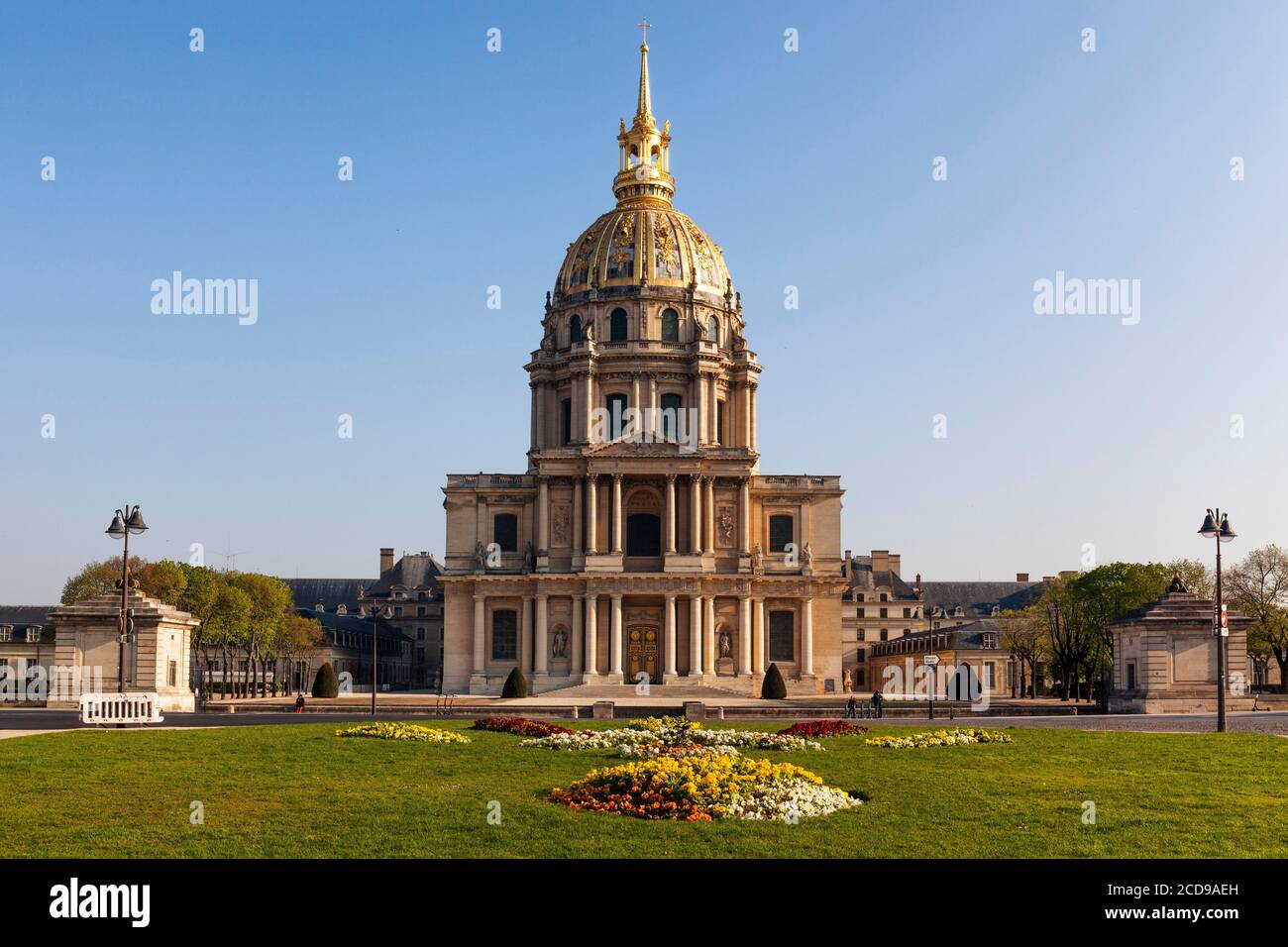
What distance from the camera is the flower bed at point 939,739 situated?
111 feet

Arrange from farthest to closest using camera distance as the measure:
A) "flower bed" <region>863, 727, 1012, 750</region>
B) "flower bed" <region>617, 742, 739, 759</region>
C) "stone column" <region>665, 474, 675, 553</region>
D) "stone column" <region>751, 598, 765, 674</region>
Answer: "stone column" <region>751, 598, 765, 674</region> < "stone column" <region>665, 474, 675, 553</region> < "flower bed" <region>863, 727, 1012, 750</region> < "flower bed" <region>617, 742, 739, 759</region>

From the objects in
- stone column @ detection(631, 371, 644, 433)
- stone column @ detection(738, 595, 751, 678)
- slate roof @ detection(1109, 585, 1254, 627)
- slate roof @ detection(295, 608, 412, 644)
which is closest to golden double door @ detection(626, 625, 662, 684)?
stone column @ detection(738, 595, 751, 678)

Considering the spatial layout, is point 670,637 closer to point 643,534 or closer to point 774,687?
point 643,534

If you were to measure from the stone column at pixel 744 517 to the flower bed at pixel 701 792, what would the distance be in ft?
226

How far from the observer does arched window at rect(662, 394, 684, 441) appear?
101 meters

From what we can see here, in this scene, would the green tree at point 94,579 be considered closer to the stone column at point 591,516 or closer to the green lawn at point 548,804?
the stone column at point 591,516

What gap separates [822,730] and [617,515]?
54723mm

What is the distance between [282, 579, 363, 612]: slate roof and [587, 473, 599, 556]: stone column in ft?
237

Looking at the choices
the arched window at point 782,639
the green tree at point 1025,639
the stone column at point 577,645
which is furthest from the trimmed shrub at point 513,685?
the green tree at point 1025,639

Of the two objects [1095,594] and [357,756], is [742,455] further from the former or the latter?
[357,756]

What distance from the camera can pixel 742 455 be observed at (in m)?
93.1

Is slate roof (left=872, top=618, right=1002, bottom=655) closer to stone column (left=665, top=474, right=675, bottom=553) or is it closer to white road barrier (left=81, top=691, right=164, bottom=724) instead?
stone column (left=665, top=474, right=675, bottom=553)

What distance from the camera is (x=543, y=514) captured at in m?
92.8
